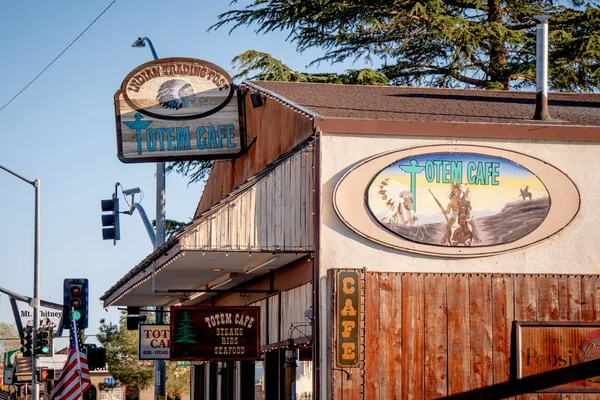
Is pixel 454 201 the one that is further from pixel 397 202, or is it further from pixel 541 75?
pixel 541 75

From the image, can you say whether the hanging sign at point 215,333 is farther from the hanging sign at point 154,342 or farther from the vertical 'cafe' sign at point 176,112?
the hanging sign at point 154,342

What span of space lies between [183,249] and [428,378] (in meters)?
4.21

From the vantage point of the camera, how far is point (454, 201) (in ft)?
55.3

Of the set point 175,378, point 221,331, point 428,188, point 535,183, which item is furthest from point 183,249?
point 175,378

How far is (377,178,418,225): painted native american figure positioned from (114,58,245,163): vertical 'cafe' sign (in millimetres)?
6201

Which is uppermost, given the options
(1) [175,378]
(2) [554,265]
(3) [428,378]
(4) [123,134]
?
(4) [123,134]

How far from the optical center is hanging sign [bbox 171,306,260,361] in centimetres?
1867

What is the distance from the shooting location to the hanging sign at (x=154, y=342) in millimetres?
25328

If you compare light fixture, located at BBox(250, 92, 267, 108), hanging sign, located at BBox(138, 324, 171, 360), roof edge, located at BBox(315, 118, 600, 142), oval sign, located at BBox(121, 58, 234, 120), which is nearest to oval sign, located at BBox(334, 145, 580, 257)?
roof edge, located at BBox(315, 118, 600, 142)

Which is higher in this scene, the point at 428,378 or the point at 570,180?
the point at 570,180

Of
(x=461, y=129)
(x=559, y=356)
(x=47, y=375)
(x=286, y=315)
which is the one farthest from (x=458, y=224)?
(x=47, y=375)

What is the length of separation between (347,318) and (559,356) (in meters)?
3.37

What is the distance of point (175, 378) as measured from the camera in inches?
2454

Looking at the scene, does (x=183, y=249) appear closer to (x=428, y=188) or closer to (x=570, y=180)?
(x=428, y=188)
